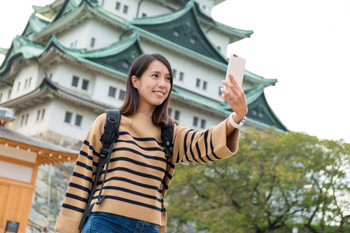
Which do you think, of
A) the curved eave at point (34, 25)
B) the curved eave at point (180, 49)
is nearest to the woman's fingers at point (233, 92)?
the curved eave at point (180, 49)

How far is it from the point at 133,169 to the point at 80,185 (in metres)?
0.33

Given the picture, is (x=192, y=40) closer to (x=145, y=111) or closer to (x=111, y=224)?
(x=145, y=111)

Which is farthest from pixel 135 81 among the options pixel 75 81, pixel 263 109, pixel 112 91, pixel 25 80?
pixel 263 109

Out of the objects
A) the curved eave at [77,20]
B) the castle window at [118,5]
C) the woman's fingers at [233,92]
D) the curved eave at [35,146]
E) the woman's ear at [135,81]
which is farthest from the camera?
the castle window at [118,5]

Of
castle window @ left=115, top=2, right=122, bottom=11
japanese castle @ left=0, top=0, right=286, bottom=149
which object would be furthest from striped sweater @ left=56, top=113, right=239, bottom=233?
castle window @ left=115, top=2, right=122, bottom=11

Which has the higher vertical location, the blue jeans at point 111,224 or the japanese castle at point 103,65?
the japanese castle at point 103,65

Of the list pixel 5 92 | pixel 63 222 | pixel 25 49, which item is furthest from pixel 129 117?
pixel 5 92

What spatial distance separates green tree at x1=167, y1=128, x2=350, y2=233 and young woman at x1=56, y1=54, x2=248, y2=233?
15314 millimetres

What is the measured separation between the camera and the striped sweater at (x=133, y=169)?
2.77m

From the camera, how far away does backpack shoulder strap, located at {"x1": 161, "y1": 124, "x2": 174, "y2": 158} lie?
3.03m

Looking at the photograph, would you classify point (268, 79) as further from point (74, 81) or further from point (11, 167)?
point (11, 167)

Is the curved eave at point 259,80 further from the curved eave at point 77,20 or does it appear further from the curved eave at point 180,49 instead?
the curved eave at point 77,20

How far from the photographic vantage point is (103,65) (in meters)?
25.9

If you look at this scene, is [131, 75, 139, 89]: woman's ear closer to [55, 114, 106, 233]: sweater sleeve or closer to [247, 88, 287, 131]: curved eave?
[55, 114, 106, 233]: sweater sleeve
